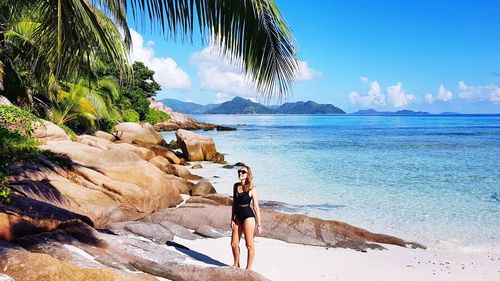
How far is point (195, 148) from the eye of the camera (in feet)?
74.0

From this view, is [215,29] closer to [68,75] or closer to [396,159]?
[68,75]

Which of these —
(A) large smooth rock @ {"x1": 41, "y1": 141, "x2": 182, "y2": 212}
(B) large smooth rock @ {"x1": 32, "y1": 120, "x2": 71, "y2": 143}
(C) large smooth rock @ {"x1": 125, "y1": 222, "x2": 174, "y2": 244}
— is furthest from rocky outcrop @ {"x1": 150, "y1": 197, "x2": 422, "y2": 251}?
(B) large smooth rock @ {"x1": 32, "y1": 120, "x2": 71, "y2": 143}

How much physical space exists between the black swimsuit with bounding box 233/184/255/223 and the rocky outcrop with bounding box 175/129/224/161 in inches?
668

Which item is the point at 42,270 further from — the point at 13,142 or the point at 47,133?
the point at 47,133

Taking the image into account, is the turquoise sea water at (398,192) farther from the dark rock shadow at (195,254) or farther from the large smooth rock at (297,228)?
the dark rock shadow at (195,254)

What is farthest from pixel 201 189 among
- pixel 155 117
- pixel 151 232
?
pixel 155 117

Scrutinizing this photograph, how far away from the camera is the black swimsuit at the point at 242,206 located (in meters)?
5.58

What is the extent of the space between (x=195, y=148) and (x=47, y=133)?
1092 centimetres

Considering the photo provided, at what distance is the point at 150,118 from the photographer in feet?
174

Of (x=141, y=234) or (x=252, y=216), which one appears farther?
(x=141, y=234)

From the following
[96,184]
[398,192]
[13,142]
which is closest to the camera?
[13,142]

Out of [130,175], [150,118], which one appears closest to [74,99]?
[130,175]

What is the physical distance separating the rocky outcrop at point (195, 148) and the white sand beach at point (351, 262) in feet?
47.8

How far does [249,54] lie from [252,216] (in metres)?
2.78
